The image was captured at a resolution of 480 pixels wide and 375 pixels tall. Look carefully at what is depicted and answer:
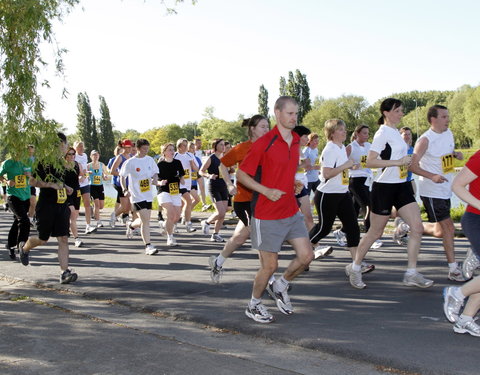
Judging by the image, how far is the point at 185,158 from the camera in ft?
44.2

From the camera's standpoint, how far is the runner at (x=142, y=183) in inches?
384

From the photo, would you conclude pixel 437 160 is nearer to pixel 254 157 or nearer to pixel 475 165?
pixel 475 165

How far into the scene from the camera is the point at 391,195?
21.3 feet

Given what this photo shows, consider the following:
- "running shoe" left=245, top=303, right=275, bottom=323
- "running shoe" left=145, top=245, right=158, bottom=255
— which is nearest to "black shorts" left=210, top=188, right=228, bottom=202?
"running shoe" left=145, top=245, right=158, bottom=255

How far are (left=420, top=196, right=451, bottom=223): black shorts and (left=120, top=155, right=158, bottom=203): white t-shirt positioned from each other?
4.65 m

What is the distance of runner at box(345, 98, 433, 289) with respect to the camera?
20.9 feet

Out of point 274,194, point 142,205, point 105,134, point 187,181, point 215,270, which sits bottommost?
point 215,270

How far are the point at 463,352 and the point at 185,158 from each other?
32.0 feet

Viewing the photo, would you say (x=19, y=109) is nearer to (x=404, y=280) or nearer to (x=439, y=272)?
(x=404, y=280)

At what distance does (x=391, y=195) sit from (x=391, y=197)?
0.8 inches

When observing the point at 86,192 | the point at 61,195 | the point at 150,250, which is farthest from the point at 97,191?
the point at 61,195

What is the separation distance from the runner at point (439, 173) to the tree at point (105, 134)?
98795 millimetres

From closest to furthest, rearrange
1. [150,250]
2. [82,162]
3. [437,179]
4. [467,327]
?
1. [467,327]
2. [437,179]
3. [150,250]
4. [82,162]

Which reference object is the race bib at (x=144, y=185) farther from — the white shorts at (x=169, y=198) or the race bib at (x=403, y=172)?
the race bib at (x=403, y=172)
